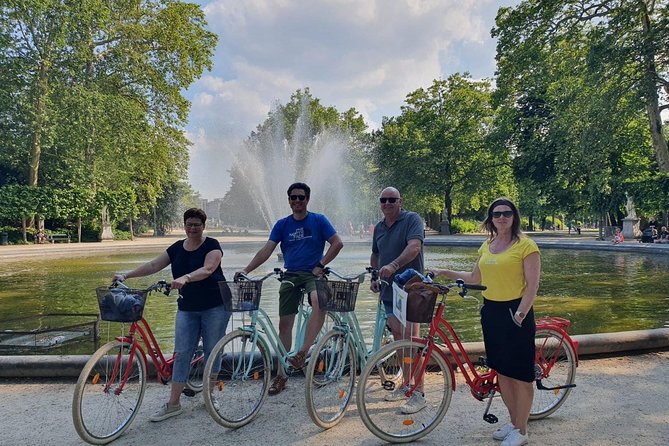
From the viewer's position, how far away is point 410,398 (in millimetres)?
3793

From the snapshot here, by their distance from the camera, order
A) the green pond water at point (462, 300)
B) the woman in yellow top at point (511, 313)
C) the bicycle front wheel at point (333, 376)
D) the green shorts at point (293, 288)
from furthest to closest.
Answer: the green pond water at point (462, 300) < the green shorts at point (293, 288) < the bicycle front wheel at point (333, 376) < the woman in yellow top at point (511, 313)

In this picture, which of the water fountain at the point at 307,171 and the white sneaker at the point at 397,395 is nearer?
the white sneaker at the point at 397,395

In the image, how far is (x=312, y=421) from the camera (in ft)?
12.5

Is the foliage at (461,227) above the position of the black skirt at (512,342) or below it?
above

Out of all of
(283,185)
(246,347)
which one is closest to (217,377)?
(246,347)

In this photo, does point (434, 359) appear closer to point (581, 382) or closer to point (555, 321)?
point (555, 321)

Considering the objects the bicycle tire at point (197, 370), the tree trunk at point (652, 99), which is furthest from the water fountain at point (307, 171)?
the bicycle tire at point (197, 370)

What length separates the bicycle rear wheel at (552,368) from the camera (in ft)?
13.0

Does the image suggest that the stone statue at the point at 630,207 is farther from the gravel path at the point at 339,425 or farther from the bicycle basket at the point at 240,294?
the bicycle basket at the point at 240,294

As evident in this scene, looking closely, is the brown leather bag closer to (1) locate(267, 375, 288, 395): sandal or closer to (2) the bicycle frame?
(2) the bicycle frame

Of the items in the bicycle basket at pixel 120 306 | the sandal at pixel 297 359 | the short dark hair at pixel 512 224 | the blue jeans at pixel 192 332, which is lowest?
the sandal at pixel 297 359

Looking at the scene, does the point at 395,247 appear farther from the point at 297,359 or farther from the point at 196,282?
the point at 196,282

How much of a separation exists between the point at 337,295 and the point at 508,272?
4.35 feet

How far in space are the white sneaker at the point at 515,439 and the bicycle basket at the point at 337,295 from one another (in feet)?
4.79
